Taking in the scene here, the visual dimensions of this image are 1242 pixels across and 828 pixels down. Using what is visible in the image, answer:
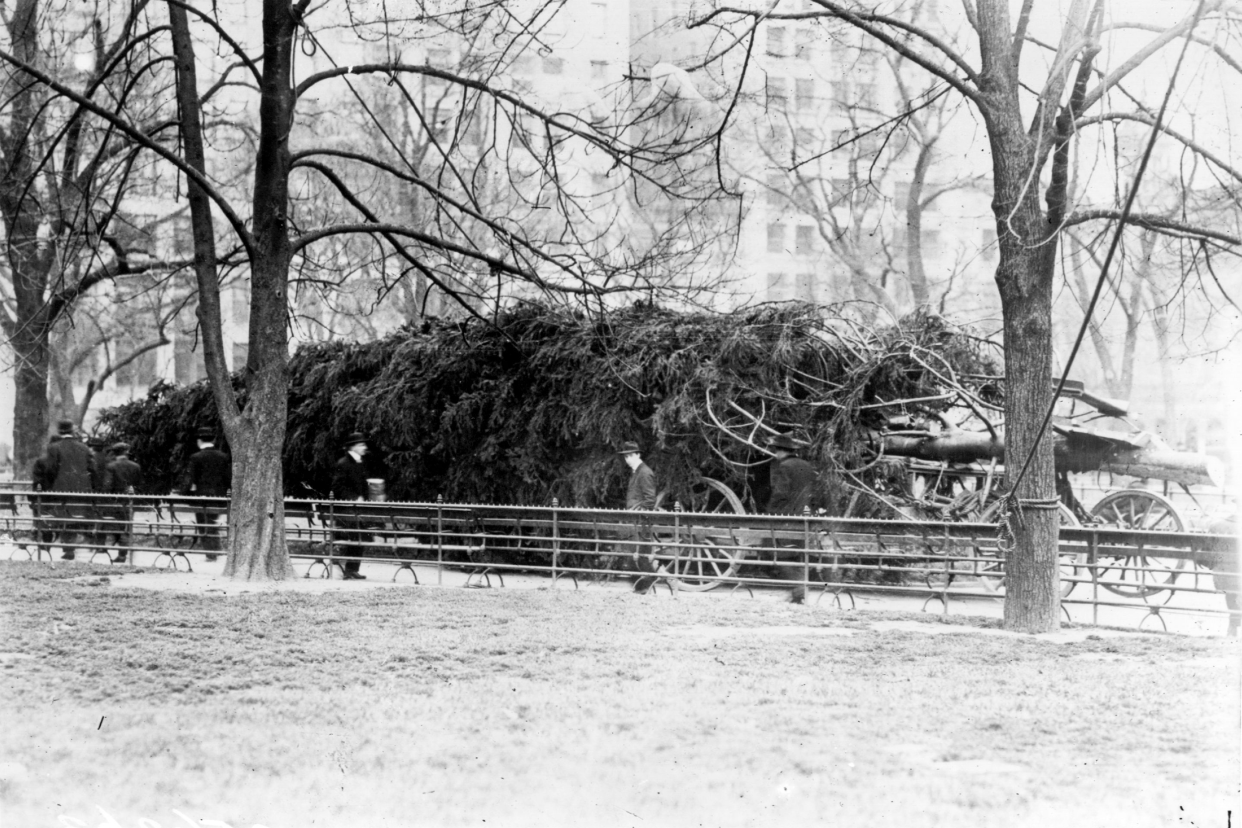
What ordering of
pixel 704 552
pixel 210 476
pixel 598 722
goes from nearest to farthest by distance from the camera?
pixel 598 722, pixel 704 552, pixel 210 476

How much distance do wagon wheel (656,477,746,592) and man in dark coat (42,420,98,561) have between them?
25.7 feet

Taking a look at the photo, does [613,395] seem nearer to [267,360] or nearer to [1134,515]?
[267,360]

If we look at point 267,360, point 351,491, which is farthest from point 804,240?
point 267,360

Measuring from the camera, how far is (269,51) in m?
12.7

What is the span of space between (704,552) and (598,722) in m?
7.49

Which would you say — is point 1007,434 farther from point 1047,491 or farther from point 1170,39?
point 1170,39

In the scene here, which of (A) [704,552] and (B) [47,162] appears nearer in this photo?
(A) [704,552]

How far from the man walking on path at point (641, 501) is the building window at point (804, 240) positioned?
19.0 metres

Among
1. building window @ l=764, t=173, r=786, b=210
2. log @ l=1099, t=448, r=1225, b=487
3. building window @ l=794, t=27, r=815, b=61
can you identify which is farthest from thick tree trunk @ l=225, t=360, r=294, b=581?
building window @ l=764, t=173, r=786, b=210

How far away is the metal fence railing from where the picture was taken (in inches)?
406

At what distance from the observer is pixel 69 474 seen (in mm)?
16641

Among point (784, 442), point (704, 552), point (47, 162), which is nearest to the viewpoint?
point (784, 442)

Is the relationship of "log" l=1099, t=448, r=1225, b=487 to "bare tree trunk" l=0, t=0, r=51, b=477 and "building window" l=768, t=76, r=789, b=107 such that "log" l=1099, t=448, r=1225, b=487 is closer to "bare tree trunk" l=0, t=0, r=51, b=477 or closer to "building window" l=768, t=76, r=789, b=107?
"building window" l=768, t=76, r=789, b=107

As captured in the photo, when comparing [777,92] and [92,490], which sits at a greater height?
[777,92]
